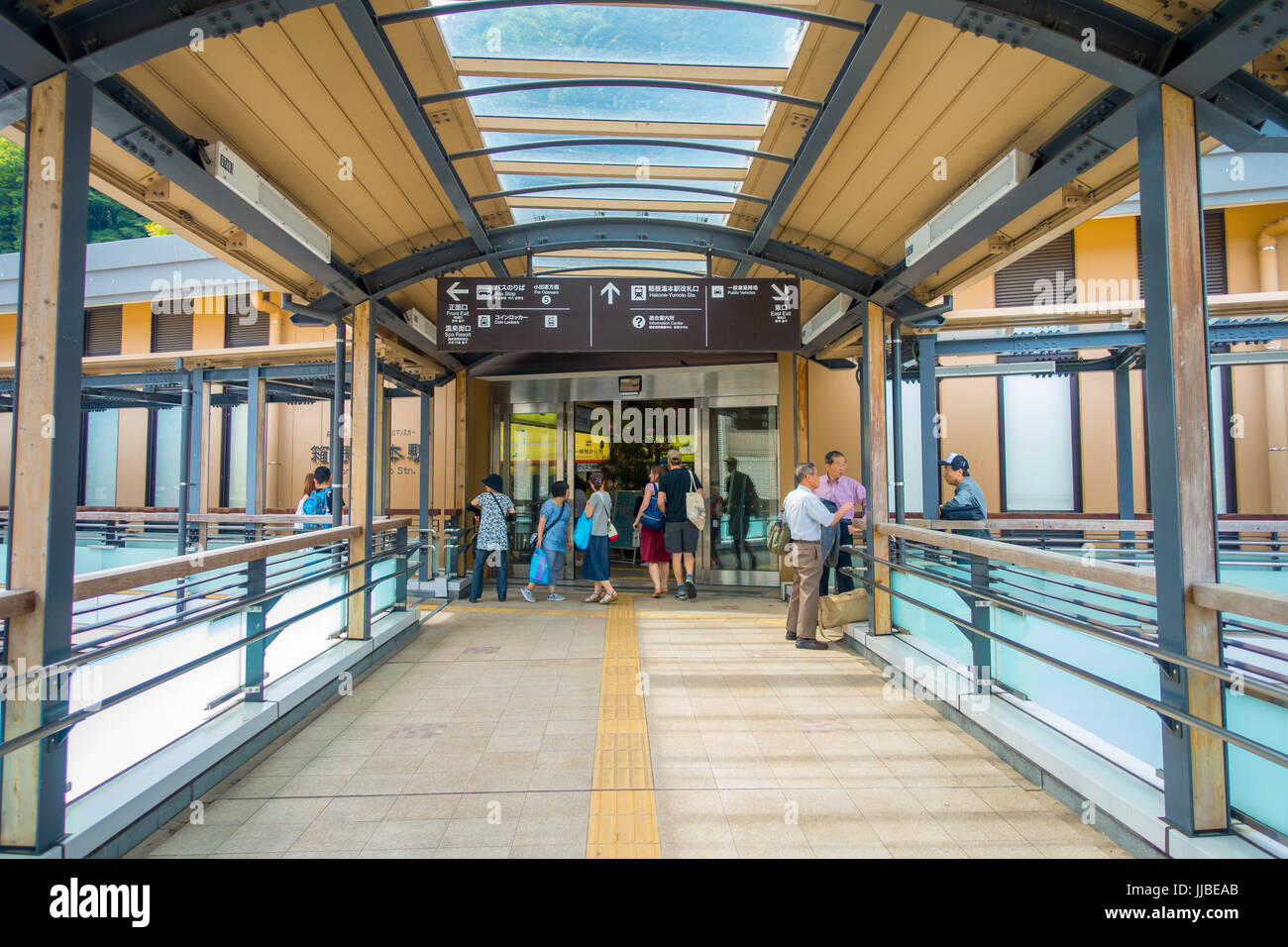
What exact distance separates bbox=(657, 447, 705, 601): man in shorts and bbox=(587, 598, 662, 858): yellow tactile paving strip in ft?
9.00

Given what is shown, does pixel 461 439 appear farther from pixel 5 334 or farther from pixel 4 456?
pixel 4 456

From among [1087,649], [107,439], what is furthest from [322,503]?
[107,439]

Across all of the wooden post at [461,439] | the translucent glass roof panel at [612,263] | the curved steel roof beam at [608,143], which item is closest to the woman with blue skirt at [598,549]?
the wooden post at [461,439]

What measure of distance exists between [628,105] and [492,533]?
4.71m

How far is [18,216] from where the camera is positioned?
20.2 meters

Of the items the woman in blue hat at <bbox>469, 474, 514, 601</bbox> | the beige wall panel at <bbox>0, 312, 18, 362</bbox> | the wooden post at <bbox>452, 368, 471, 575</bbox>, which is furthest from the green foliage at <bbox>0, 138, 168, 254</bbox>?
the woman in blue hat at <bbox>469, 474, 514, 601</bbox>

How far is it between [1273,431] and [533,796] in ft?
34.6

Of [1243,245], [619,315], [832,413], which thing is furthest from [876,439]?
[1243,245]

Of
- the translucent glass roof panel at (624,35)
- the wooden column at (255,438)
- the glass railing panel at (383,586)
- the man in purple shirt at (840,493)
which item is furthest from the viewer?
the wooden column at (255,438)

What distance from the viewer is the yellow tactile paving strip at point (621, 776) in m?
2.47

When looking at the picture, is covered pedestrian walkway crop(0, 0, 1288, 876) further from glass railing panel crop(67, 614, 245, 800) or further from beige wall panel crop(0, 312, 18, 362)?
beige wall panel crop(0, 312, 18, 362)

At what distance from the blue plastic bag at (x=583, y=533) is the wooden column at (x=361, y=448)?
2719mm

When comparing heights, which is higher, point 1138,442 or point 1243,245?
point 1243,245

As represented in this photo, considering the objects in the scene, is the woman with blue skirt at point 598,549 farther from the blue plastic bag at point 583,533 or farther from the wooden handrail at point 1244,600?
the wooden handrail at point 1244,600
